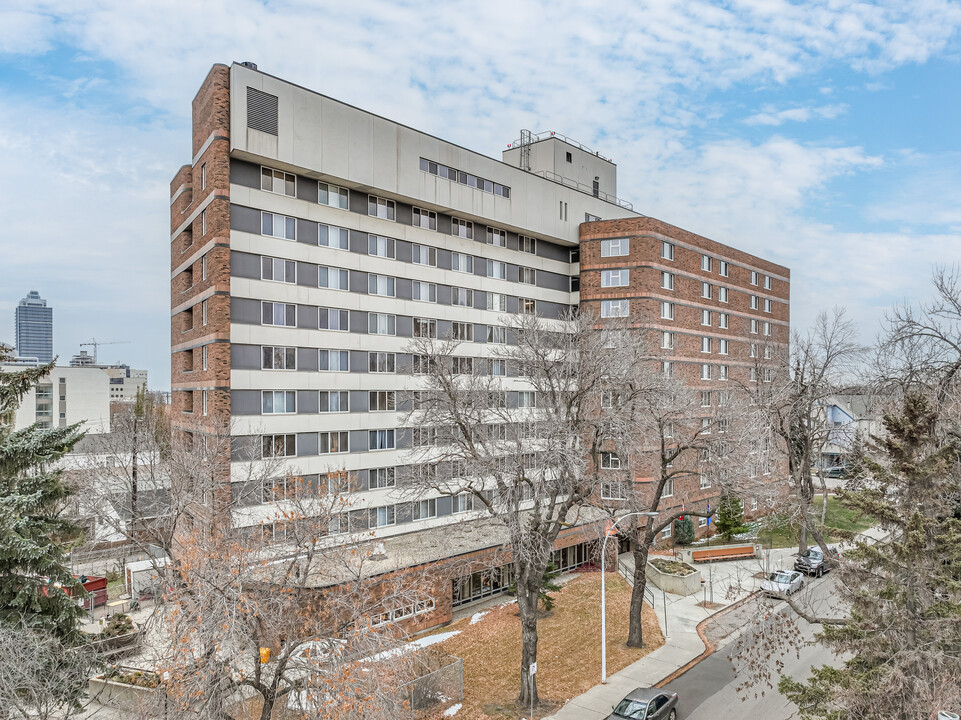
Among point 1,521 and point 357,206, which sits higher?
point 357,206

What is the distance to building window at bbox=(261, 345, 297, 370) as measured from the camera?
1141 inches

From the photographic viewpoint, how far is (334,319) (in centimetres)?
3144

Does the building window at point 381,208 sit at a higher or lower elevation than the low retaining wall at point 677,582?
higher

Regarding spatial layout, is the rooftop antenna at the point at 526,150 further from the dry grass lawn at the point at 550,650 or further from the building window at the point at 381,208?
the dry grass lawn at the point at 550,650

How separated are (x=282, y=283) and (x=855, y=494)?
24734mm

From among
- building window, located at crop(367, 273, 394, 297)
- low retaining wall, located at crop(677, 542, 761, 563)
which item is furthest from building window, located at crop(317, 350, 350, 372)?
low retaining wall, located at crop(677, 542, 761, 563)

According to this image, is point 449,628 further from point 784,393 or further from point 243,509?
point 784,393

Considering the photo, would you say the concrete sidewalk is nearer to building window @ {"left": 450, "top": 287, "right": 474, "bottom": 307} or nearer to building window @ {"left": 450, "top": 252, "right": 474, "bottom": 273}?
building window @ {"left": 450, "top": 287, "right": 474, "bottom": 307}

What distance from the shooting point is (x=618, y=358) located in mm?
22141

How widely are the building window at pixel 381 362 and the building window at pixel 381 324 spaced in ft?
3.89

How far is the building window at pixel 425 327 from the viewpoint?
35.3 meters

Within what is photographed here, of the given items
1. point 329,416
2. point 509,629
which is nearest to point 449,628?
point 509,629

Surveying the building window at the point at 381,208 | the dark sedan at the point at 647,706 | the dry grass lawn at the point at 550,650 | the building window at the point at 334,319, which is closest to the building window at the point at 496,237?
the building window at the point at 381,208

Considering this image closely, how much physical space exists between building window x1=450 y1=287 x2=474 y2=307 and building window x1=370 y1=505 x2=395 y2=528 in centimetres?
1251
